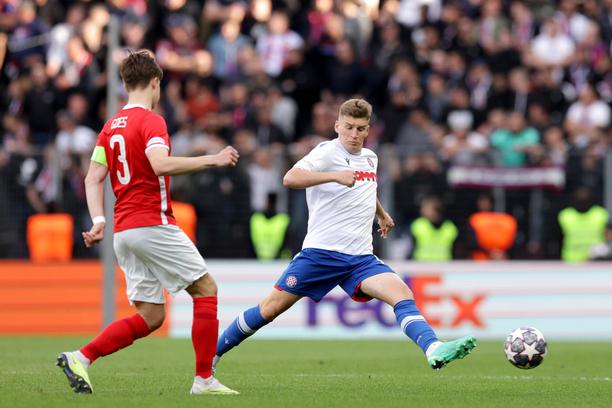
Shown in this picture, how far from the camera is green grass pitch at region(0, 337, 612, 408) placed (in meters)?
8.84

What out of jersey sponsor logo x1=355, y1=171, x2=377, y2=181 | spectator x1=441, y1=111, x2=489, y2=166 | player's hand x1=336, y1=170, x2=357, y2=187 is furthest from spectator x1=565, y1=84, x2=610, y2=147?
player's hand x1=336, y1=170, x2=357, y2=187

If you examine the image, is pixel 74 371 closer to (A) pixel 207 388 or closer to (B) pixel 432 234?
(A) pixel 207 388

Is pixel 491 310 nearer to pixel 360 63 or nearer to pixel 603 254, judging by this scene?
pixel 603 254

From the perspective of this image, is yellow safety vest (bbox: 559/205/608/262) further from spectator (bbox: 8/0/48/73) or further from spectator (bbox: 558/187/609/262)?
Result: spectator (bbox: 8/0/48/73)

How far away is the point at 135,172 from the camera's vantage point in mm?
8930

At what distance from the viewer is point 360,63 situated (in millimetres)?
22391

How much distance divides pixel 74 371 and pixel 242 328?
1838 millimetres

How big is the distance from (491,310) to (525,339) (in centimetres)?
910

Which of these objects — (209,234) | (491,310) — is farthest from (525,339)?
(209,234)

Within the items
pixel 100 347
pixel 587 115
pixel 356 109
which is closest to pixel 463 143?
pixel 587 115

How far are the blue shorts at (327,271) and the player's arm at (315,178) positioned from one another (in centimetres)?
85

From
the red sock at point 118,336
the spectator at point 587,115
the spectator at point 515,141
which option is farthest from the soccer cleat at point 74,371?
the spectator at point 587,115

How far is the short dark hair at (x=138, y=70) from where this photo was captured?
8.97 m

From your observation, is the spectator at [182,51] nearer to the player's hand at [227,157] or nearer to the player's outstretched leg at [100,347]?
the player's outstretched leg at [100,347]
